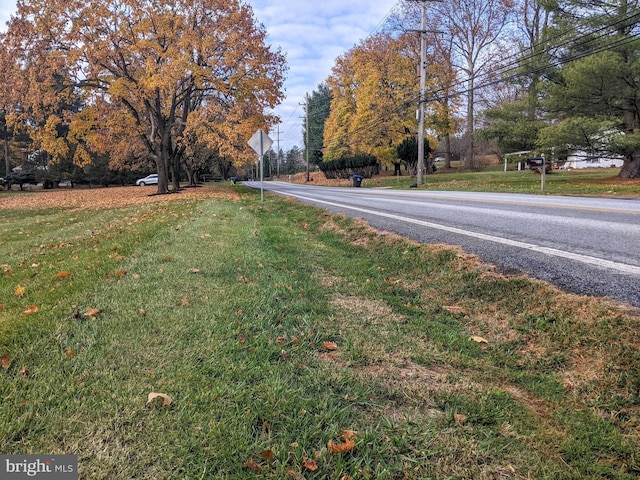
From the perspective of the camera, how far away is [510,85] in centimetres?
3059

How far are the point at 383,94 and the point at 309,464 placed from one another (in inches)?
1257

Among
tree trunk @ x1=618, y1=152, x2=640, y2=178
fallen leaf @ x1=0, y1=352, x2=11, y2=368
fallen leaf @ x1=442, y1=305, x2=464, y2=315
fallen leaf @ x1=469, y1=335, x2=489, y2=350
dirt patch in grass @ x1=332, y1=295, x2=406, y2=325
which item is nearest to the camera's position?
fallen leaf @ x1=0, y1=352, x2=11, y2=368

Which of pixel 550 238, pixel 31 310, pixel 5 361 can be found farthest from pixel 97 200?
pixel 550 238

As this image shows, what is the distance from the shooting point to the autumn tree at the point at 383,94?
30.0 metres

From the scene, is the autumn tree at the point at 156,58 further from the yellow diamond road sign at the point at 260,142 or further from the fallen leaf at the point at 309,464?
the fallen leaf at the point at 309,464

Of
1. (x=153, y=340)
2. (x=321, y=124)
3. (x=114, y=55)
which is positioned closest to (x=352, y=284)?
(x=153, y=340)

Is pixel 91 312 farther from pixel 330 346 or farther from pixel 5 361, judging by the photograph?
pixel 330 346

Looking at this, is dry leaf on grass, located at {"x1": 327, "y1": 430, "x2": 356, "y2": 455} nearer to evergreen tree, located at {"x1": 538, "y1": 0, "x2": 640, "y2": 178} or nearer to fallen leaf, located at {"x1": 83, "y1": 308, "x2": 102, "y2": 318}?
fallen leaf, located at {"x1": 83, "y1": 308, "x2": 102, "y2": 318}

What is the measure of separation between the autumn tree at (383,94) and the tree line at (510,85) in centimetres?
9

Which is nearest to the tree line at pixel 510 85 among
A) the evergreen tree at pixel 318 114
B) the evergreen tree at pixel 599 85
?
the evergreen tree at pixel 599 85

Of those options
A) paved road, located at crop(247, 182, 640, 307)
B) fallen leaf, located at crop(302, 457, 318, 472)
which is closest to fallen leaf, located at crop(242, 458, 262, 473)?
fallen leaf, located at crop(302, 457, 318, 472)

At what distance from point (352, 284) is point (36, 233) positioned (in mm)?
7998

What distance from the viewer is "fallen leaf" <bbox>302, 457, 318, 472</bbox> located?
65.0 inches

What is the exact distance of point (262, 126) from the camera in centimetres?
2023
